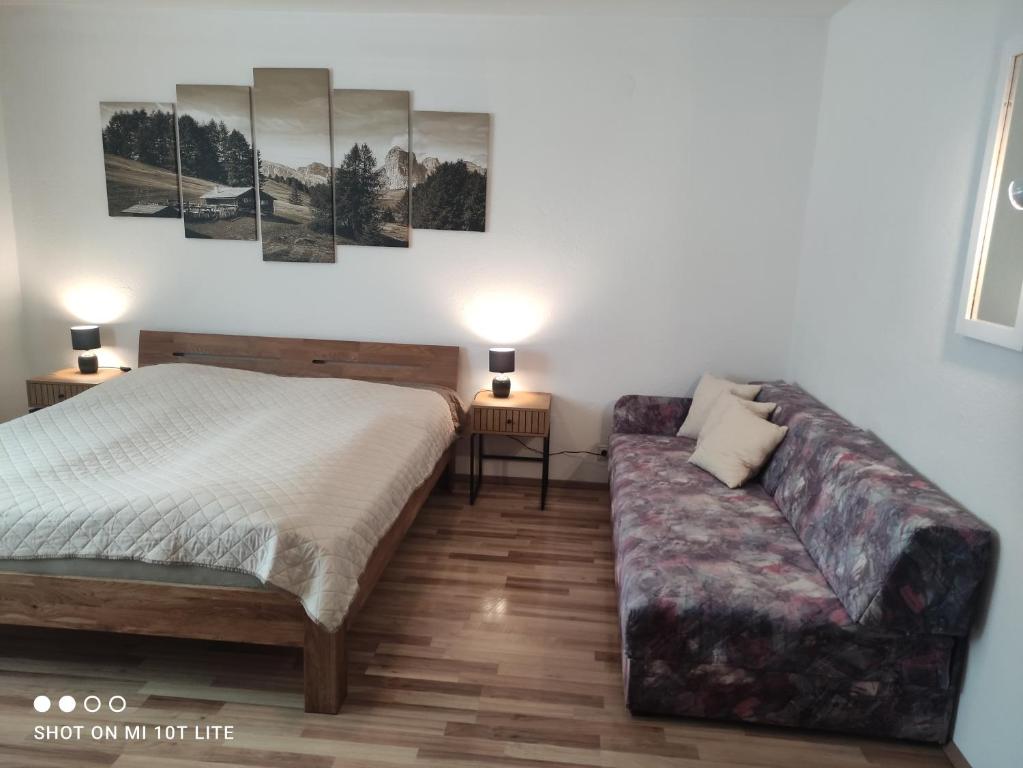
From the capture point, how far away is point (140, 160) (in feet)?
13.0

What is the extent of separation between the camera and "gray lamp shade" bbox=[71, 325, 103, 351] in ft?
13.1

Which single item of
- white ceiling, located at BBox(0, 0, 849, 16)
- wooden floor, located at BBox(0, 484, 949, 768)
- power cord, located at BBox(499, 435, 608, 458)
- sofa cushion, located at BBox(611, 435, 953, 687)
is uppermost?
white ceiling, located at BBox(0, 0, 849, 16)

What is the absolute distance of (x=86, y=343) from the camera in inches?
157

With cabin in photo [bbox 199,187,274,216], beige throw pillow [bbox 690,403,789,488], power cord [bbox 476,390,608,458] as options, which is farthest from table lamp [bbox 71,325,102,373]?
beige throw pillow [bbox 690,403,789,488]

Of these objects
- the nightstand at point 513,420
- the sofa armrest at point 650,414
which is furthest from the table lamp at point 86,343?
the sofa armrest at point 650,414

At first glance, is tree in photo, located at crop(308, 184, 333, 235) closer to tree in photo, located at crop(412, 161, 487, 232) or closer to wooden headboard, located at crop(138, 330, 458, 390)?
tree in photo, located at crop(412, 161, 487, 232)

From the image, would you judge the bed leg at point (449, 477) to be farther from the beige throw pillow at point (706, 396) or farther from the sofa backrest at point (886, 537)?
the sofa backrest at point (886, 537)

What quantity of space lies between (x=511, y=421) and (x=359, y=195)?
1500mm

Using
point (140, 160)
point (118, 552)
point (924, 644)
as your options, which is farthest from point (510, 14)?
point (924, 644)

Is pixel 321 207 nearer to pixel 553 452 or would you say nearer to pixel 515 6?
pixel 515 6

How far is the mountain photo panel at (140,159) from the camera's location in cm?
391

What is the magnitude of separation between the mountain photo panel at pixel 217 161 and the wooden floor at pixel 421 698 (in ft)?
7.53

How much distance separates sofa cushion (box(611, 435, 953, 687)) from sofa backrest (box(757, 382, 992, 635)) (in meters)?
0.08

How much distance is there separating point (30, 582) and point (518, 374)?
249 centimetres
